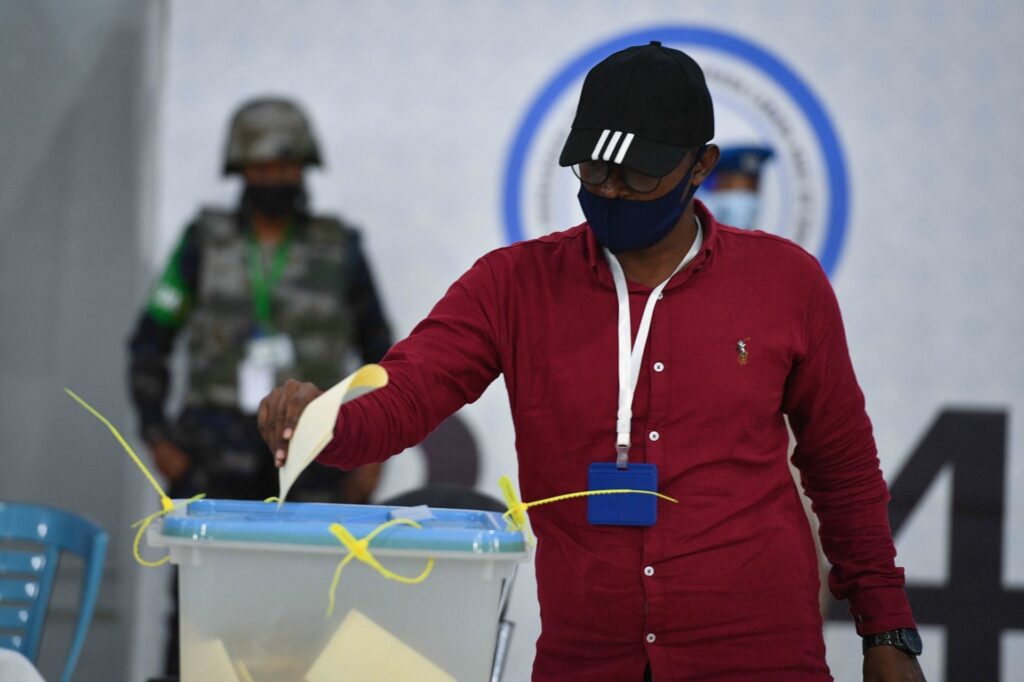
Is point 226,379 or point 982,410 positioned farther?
point 982,410

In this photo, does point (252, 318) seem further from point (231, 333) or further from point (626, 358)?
point (626, 358)

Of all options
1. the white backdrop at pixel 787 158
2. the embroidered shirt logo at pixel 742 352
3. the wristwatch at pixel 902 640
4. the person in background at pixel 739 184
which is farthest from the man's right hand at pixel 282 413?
the person in background at pixel 739 184

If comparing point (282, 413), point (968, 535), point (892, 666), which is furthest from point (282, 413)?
point (968, 535)

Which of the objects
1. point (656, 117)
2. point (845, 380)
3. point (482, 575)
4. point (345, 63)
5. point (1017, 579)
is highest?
point (345, 63)

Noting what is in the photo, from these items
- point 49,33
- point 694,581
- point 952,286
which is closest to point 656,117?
point 694,581

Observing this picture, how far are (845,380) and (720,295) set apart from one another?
23 centimetres

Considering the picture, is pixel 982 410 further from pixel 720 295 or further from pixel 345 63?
pixel 720 295

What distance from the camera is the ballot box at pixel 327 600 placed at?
1253 millimetres

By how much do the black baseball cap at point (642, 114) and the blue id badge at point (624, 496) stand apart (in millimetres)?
384

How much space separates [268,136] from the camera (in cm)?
375

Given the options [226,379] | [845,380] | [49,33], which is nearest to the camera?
[845,380]

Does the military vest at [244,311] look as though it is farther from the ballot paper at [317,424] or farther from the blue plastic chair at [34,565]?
→ the ballot paper at [317,424]

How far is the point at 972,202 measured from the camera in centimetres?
399

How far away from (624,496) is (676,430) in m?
0.12
